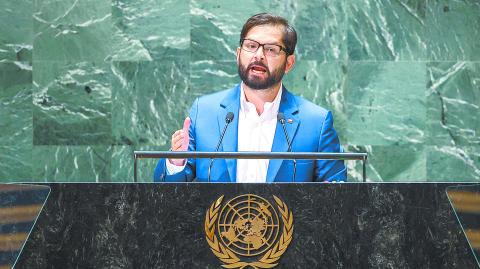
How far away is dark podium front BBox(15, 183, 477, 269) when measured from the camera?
363 cm

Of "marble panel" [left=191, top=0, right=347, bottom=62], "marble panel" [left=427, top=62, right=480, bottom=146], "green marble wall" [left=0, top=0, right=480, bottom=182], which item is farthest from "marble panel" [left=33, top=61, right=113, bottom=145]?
"marble panel" [left=427, top=62, right=480, bottom=146]

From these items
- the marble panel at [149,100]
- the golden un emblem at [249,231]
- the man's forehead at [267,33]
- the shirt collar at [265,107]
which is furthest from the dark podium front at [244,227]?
the marble panel at [149,100]

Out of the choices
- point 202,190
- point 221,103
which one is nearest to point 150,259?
point 202,190

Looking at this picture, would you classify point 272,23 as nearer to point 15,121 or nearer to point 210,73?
point 210,73

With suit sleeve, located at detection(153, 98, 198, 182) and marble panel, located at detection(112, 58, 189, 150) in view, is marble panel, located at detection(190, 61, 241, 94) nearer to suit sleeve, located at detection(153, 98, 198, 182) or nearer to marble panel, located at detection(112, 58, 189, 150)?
marble panel, located at detection(112, 58, 189, 150)

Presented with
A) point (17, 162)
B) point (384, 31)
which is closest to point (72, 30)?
point (17, 162)

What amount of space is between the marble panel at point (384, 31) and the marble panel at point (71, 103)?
6.59 feet

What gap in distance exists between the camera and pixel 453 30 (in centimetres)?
756

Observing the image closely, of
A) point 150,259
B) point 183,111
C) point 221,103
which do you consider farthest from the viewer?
point 183,111

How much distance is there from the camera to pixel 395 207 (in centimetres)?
369

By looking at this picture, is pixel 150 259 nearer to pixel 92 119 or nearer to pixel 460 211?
pixel 460 211

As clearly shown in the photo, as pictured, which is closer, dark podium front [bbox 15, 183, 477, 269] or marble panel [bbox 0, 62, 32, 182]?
dark podium front [bbox 15, 183, 477, 269]

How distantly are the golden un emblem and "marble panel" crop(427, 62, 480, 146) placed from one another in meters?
4.14

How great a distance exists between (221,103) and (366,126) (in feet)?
8.09
